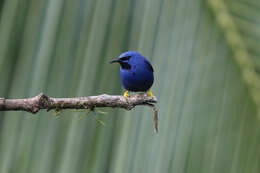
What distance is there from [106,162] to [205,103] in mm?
564

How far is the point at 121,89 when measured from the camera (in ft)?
6.14

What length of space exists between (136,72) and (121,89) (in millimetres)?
530

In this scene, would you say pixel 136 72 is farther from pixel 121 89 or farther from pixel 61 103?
pixel 61 103

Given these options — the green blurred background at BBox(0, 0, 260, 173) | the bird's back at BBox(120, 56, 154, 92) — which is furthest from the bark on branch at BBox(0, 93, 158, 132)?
the bird's back at BBox(120, 56, 154, 92)

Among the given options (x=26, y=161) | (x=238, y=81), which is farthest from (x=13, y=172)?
(x=238, y=81)

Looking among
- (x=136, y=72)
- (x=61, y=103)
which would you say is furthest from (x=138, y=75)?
(x=61, y=103)

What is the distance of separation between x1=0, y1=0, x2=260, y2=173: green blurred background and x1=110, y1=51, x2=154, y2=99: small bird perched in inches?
6.9

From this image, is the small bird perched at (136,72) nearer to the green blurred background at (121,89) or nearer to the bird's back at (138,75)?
the bird's back at (138,75)

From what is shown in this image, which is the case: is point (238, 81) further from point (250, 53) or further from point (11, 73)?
point (11, 73)

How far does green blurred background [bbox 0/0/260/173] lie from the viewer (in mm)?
1729

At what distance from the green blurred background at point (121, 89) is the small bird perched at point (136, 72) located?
6.9 inches

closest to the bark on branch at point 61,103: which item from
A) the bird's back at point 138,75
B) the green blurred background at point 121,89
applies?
the green blurred background at point 121,89

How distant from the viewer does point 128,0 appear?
6.45 ft

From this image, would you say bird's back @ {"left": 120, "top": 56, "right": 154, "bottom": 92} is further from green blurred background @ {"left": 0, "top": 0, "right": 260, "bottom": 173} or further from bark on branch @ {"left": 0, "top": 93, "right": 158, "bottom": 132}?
bark on branch @ {"left": 0, "top": 93, "right": 158, "bottom": 132}
